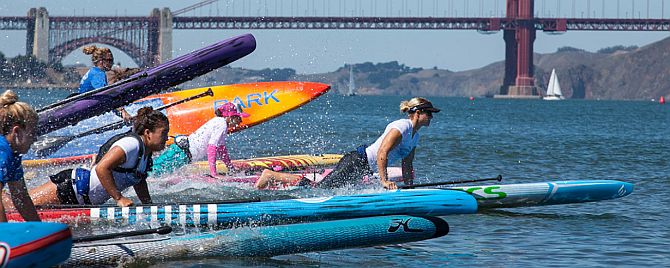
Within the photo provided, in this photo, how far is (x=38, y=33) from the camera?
119 meters

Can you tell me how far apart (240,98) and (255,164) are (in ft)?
11.7

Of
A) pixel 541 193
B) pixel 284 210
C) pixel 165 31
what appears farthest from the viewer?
pixel 165 31

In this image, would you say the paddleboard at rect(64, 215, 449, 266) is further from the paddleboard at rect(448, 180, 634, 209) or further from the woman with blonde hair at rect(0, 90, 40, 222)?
the paddleboard at rect(448, 180, 634, 209)

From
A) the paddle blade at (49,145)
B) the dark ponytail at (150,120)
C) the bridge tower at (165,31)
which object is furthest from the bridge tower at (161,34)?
the dark ponytail at (150,120)

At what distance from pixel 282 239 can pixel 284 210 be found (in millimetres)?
512

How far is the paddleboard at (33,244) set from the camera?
6156 millimetres

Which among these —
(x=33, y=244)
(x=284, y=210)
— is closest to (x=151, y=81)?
(x=284, y=210)

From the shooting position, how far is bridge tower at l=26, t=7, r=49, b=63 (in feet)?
390

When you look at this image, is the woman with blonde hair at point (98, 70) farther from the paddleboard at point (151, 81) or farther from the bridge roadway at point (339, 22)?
the bridge roadway at point (339, 22)

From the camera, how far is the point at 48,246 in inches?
247

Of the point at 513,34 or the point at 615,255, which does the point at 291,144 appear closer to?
the point at 615,255

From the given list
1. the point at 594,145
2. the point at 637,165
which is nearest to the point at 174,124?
the point at 637,165

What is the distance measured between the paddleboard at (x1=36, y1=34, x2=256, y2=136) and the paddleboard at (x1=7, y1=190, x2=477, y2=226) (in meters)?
2.61

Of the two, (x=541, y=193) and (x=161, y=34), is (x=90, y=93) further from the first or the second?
(x=161, y=34)
